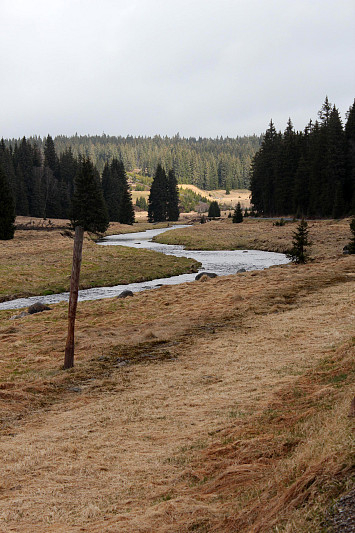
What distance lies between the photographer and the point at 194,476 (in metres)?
6.91

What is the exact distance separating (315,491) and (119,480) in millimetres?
3599

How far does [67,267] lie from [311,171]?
50.6 meters

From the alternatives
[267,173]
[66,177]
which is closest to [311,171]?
[267,173]

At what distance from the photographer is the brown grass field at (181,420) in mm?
5523

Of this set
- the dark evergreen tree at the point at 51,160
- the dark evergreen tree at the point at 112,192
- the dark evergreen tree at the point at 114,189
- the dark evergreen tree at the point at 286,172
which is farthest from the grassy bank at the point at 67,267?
the dark evergreen tree at the point at 51,160

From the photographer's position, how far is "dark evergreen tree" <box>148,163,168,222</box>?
114 m

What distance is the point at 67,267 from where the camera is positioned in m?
39.2

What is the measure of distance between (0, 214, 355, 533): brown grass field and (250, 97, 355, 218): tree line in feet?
176

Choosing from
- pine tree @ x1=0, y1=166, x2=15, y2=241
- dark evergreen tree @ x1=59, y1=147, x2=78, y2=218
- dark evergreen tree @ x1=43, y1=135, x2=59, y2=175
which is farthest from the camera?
dark evergreen tree @ x1=43, y1=135, x2=59, y2=175

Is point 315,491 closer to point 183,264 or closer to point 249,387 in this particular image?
point 249,387

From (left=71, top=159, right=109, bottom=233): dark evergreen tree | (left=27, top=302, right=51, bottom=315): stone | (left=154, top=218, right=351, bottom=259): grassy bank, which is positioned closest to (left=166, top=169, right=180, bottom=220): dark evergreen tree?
(left=154, top=218, right=351, bottom=259): grassy bank

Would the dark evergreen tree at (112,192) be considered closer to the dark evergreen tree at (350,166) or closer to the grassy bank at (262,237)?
the grassy bank at (262,237)

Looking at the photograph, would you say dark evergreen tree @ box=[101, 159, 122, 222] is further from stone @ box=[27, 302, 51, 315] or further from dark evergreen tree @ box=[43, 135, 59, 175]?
stone @ box=[27, 302, 51, 315]

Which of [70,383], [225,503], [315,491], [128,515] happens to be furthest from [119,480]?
[70,383]
